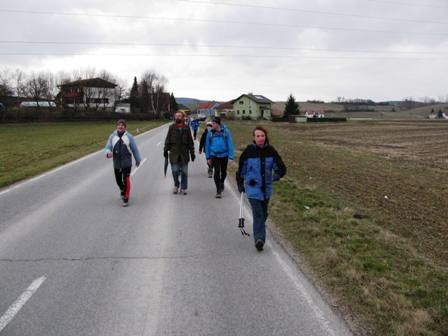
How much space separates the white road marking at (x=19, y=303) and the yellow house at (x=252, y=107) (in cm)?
10736

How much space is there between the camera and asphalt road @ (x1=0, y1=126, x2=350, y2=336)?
137 inches

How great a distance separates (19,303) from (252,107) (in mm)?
112386

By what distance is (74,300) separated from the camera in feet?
12.7

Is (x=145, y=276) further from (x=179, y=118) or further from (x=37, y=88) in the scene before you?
(x=37, y=88)

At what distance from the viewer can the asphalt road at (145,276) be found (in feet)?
11.4

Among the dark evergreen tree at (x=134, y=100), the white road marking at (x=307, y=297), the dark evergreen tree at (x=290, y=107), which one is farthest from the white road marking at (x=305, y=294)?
the dark evergreen tree at (x=134, y=100)

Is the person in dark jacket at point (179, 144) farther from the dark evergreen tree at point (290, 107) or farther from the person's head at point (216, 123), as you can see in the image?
the dark evergreen tree at point (290, 107)

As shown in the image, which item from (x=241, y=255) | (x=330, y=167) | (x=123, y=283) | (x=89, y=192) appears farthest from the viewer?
(x=330, y=167)

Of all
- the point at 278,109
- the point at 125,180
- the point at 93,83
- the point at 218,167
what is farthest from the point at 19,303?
the point at 278,109

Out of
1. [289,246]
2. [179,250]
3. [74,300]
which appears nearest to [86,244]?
[179,250]

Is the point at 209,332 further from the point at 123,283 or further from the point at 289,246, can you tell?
the point at 289,246

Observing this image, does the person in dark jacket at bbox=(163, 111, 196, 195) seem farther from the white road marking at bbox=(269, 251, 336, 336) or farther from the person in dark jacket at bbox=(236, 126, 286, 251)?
the white road marking at bbox=(269, 251, 336, 336)

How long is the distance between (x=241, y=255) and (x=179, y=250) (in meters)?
0.87

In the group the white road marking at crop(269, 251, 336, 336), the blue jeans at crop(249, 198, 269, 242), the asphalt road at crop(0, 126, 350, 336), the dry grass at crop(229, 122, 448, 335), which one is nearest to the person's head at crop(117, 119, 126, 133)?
the asphalt road at crop(0, 126, 350, 336)
